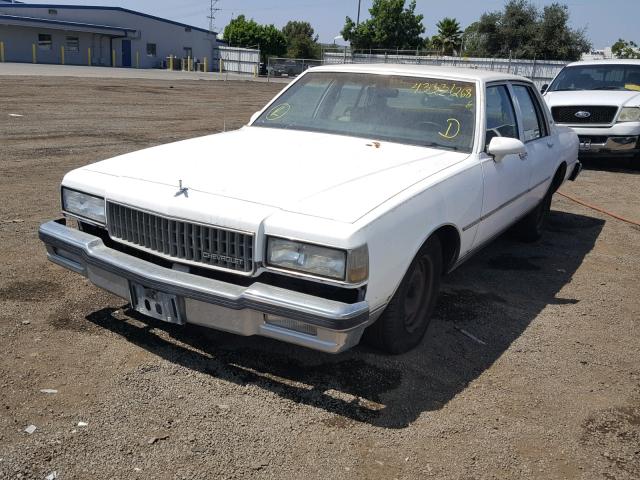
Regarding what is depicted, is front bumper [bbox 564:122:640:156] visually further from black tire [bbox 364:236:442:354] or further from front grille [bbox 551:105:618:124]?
black tire [bbox 364:236:442:354]

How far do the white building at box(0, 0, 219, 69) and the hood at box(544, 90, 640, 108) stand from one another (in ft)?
151

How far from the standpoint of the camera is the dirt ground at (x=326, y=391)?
2.71 metres

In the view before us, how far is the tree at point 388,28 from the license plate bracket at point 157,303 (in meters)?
64.6

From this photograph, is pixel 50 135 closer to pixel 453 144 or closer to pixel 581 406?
pixel 453 144

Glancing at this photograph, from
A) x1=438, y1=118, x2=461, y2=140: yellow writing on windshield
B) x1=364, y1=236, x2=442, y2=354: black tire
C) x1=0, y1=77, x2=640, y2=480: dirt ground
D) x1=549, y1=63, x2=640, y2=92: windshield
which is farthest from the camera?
x1=549, y1=63, x2=640, y2=92: windshield

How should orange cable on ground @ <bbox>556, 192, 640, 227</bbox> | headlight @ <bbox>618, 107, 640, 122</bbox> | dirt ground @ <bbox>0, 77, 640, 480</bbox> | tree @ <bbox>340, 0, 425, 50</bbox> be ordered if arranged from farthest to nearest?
tree @ <bbox>340, 0, 425, 50</bbox>, headlight @ <bbox>618, 107, 640, 122</bbox>, orange cable on ground @ <bbox>556, 192, 640, 227</bbox>, dirt ground @ <bbox>0, 77, 640, 480</bbox>

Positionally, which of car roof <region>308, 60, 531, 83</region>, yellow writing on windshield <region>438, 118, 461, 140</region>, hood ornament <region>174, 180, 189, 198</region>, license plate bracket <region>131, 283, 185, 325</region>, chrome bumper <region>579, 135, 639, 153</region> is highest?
car roof <region>308, 60, 531, 83</region>

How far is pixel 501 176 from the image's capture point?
14.3ft

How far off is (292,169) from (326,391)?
1.19 metres

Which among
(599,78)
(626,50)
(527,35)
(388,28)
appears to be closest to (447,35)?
(388,28)

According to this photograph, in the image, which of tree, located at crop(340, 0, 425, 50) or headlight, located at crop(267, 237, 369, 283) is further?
tree, located at crop(340, 0, 425, 50)

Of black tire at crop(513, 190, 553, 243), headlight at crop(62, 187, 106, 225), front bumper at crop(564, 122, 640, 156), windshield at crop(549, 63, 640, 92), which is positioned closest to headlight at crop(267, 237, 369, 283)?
headlight at crop(62, 187, 106, 225)

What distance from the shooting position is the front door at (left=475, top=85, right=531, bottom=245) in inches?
165

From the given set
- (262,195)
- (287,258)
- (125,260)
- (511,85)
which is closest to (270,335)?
(287,258)
